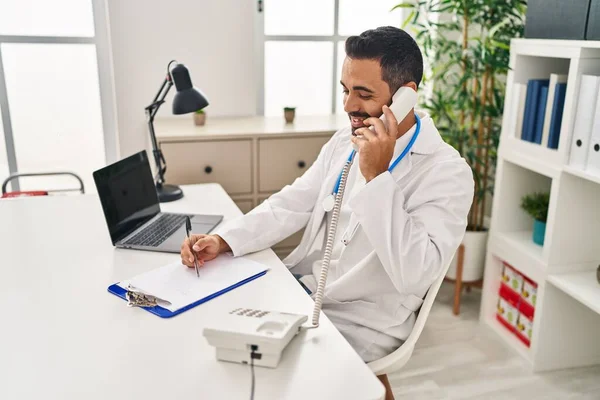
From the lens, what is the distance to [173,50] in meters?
3.05

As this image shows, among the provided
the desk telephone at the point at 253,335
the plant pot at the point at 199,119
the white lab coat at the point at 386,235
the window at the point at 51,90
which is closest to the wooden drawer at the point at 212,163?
the plant pot at the point at 199,119

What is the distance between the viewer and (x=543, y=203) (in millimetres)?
2547

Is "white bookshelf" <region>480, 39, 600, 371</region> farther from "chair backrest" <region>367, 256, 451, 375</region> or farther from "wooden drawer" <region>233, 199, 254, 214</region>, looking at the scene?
"wooden drawer" <region>233, 199, 254, 214</region>

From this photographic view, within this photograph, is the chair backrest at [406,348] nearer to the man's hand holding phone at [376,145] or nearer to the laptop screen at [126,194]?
the man's hand holding phone at [376,145]

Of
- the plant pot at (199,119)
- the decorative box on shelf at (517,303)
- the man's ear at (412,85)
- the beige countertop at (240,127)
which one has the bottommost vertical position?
the decorative box on shelf at (517,303)

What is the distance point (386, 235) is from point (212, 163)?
1.59m

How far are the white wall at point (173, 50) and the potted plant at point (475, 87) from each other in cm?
93

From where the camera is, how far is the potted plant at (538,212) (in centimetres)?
252

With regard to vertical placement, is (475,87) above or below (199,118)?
above

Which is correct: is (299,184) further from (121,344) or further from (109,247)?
(121,344)

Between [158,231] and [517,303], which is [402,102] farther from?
[517,303]

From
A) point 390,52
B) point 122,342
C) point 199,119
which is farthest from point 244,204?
point 122,342

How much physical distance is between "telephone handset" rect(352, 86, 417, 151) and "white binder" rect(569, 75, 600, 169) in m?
0.99

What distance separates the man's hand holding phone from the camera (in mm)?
1371
